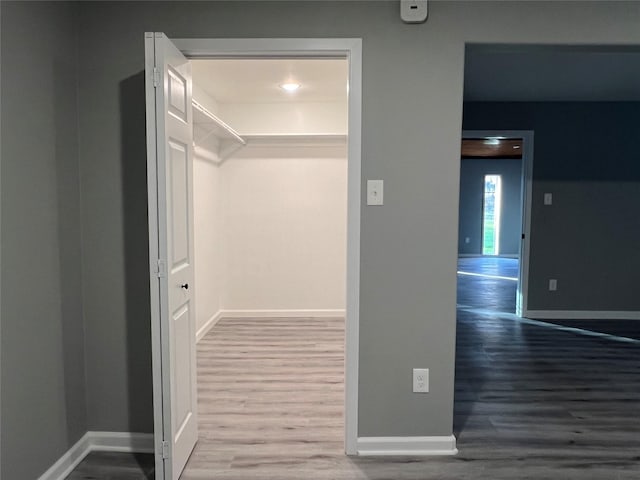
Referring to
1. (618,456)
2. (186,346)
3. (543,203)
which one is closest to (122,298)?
(186,346)

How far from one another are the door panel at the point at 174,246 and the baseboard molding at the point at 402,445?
2.98 ft

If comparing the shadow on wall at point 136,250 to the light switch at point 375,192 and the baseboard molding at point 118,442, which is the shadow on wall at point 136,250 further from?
the light switch at point 375,192

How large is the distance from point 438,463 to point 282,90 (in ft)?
11.3

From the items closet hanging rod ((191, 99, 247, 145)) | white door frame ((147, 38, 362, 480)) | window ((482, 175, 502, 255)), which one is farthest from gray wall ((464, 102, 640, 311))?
window ((482, 175, 502, 255))

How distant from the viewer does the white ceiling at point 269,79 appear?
3.52 metres

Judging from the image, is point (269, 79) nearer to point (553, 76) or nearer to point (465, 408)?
point (553, 76)

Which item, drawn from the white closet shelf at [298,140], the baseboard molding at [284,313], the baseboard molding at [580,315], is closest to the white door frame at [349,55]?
the white closet shelf at [298,140]

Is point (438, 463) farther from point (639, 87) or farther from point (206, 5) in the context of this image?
point (639, 87)

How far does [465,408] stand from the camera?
2961 mm

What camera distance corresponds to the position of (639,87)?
4500 mm

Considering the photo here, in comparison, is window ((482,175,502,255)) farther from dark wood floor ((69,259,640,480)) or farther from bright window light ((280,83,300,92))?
bright window light ((280,83,300,92))

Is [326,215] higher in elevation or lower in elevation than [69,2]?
lower

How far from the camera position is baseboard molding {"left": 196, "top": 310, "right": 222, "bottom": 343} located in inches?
174

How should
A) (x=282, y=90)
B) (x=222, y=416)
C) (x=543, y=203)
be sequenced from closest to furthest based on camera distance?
(x=222, y=416)
(x=282, y=90)
(x=543, y=203)
